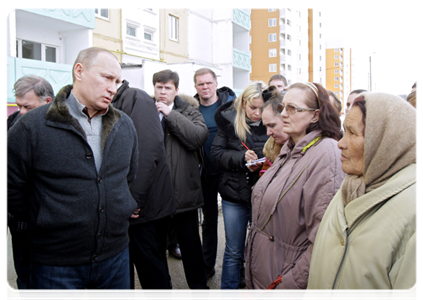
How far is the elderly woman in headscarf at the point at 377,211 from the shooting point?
128 centimetres

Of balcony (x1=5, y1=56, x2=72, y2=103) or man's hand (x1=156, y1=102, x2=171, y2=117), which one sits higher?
balcony (x1=5, y1=56, x2=72, y2=103)

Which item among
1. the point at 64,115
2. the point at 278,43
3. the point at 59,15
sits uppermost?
the point at 278,43

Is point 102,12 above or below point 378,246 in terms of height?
above

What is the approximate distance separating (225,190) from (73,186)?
1684 mm

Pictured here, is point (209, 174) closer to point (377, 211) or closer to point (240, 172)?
point (240, 172)

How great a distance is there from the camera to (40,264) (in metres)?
1.99

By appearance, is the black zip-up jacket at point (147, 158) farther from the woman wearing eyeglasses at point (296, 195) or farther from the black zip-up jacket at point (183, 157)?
the woman wearing eyeglasses at point (296, 195)

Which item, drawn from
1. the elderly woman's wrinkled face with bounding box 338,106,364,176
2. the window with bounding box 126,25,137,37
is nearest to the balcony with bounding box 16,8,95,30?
the window with bounding box 126,25,137,37

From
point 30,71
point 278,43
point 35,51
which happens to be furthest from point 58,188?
point 278,43

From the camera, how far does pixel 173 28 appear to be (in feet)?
69.6

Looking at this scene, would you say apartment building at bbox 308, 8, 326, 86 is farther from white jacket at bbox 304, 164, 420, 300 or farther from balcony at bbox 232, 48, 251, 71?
white jacket at bbox 304, 164, 420, 300

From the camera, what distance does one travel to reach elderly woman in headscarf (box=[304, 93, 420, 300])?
4.19 ft

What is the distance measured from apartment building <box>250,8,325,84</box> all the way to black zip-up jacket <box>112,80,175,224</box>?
48.7 metres

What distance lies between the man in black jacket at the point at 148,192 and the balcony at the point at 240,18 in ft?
74.8
